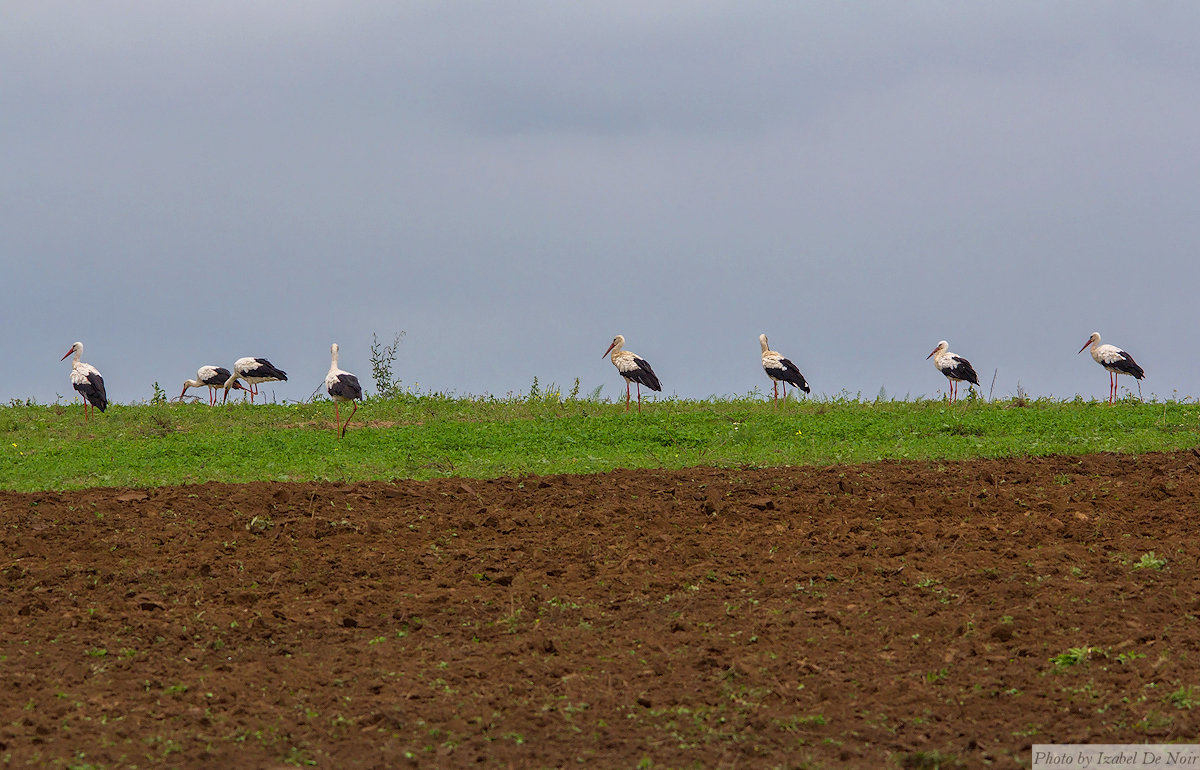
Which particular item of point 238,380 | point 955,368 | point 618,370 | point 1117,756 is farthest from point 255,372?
point 1117,756

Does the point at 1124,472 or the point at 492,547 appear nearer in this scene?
the point at 492,547

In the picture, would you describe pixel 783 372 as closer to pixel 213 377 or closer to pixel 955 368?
pixel 955 368

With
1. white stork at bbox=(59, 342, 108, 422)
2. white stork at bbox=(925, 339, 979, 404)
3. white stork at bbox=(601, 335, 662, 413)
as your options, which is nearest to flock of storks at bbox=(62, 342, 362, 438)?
white stork at bbox=(59, 342, 108, 422)

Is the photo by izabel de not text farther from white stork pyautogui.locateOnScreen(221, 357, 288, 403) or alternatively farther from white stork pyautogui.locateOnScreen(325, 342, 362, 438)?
white stork pyautogui.locateOnScreen(221, 357, 288, 403)

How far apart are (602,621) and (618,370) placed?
15020 mm

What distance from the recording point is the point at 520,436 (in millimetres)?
18047

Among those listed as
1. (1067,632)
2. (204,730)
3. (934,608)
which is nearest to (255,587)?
(204,730)

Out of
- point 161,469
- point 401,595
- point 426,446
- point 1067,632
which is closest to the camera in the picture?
point 1067,632

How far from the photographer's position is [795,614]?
28.6 ft

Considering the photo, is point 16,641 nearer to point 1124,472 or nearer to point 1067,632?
point 1067,632

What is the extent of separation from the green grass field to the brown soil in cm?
223

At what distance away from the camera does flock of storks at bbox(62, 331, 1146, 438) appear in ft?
69.4

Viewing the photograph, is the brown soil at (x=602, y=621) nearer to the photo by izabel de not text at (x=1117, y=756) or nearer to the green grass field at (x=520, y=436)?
the photo by izabel de not text at (x=1117, y=756)

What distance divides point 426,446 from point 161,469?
137 inches
